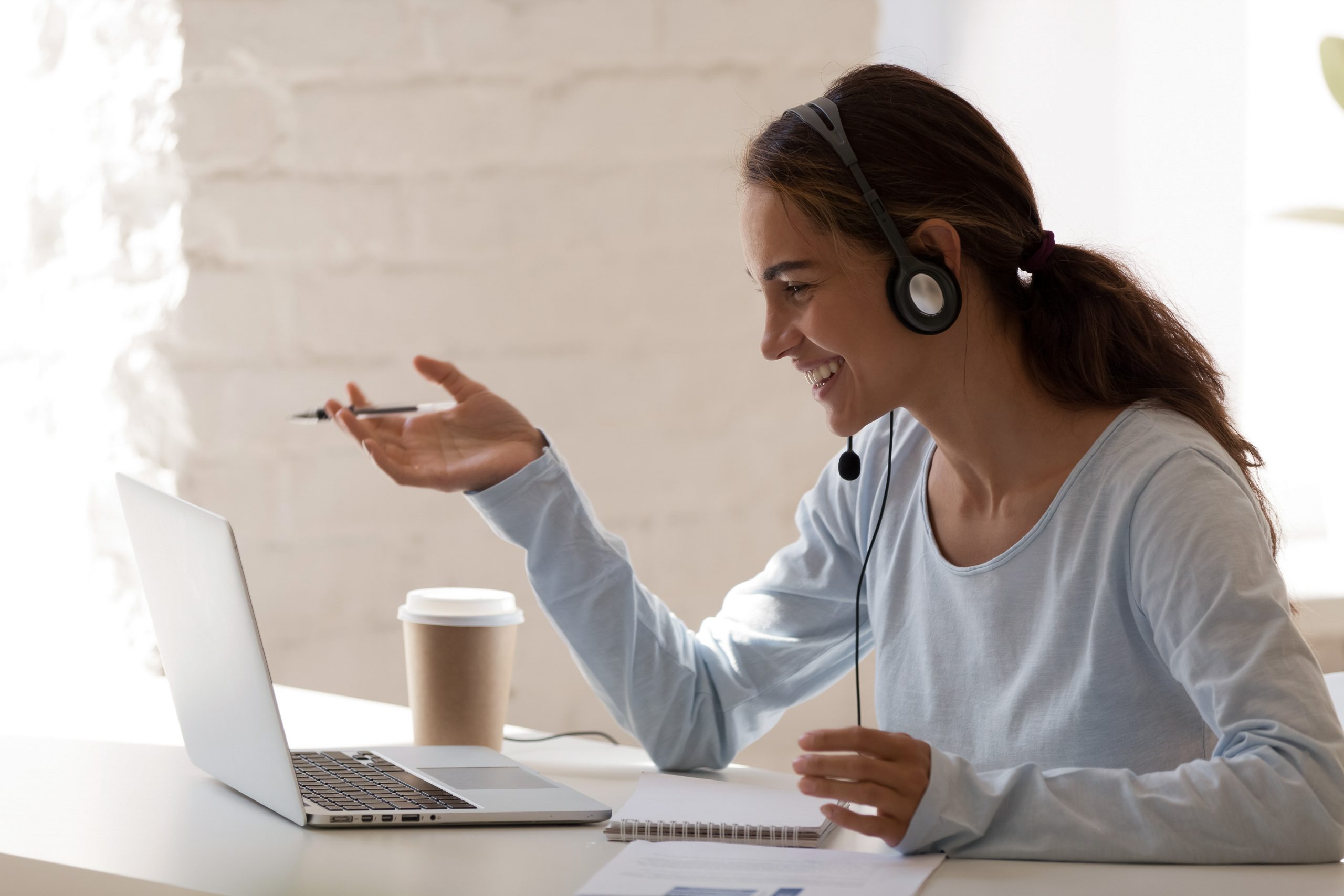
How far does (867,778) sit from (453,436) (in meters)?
0.57

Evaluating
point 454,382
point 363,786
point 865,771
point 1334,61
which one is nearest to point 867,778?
point 865,771

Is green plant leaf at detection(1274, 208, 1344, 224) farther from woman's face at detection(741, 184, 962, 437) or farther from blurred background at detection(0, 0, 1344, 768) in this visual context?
woman's face at detection(741, 184, 962, 437)

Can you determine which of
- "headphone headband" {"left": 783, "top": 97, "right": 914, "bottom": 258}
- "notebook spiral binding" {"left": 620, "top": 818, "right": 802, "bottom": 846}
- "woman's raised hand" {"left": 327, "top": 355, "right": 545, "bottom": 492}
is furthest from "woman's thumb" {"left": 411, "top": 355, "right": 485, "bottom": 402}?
"notebook spiral binding" {"left": 620, "top": 818, "right": 802, "bottom": 846}

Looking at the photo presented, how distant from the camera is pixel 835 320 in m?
1.11

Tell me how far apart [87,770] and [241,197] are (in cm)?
82

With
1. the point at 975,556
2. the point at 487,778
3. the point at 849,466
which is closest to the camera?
the point at 487,778

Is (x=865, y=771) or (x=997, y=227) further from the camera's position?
(x=997, y=227)

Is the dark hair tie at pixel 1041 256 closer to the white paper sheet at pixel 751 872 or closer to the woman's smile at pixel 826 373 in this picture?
the woman's smile at pixel 826 373

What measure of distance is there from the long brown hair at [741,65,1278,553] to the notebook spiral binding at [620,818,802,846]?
0.46m

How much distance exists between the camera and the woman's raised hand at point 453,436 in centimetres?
119

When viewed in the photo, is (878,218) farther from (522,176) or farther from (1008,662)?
(522,176)

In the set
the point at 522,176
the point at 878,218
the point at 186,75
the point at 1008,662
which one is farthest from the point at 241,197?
the point at 1008,662

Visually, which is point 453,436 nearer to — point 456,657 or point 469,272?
point 456,657

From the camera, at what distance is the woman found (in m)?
0.83
